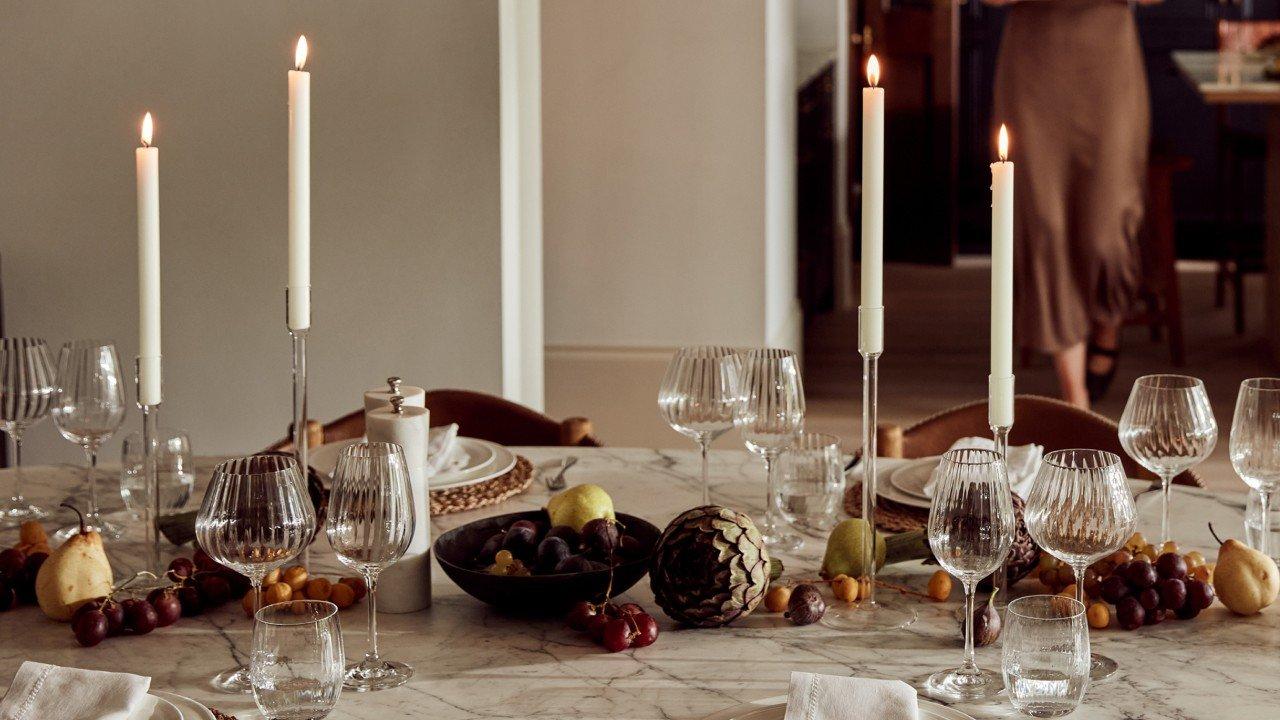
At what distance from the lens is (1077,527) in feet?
3.77

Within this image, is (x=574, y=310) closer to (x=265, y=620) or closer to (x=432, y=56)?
(x=432, y=56)

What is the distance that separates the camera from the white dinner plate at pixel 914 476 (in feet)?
5.29

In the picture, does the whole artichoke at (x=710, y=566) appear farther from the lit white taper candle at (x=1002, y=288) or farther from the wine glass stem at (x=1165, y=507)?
the wine glass stem at (x=1165, y=507)

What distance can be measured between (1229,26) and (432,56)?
5.07m

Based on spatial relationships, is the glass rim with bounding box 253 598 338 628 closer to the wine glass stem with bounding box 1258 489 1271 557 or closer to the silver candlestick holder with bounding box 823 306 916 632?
the silver candlestick holder with bounding box 823 306 916 632

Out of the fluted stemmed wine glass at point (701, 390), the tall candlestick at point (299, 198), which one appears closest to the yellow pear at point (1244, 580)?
the fluted stemmed wine glass at point (701, 390)

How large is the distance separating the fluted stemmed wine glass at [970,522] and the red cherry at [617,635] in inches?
9.9

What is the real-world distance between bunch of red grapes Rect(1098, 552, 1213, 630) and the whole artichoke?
12.3 inches

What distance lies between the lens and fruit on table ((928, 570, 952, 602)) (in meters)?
1.33

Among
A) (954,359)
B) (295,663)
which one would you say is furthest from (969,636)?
(954,359)

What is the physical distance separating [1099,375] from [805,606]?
3621 mm

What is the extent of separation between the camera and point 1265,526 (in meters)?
1.43

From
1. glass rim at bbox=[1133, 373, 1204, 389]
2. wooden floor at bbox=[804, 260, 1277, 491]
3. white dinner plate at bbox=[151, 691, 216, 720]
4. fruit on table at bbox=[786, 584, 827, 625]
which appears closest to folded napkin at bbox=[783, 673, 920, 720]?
fruit on table at bbox=[786, 584, 827, 625]

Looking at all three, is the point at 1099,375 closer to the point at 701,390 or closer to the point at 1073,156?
the point at 1073,156
